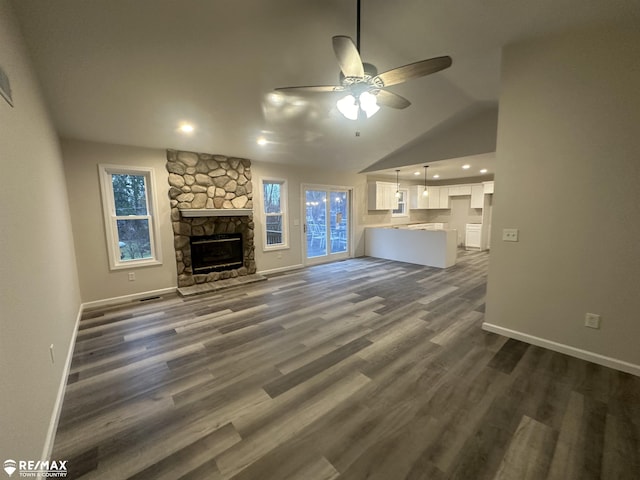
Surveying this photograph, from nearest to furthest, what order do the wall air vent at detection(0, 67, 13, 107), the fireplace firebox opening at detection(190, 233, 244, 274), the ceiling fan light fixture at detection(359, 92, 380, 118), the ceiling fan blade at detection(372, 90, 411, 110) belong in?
the wall air vent at detection(0, 67, 13, 107), the ceiling fan light fixture at detection(359, 92, 380, 118), the ceiling fan blade at detection(372, 90, 411, 110), the fireplace firebox opening at detection(190, 233, 244, 274)

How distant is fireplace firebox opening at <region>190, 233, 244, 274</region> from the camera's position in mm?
4758

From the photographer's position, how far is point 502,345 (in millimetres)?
2652

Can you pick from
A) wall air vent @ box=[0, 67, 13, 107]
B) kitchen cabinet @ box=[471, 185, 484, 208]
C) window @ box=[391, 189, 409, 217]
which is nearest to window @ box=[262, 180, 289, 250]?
wall air vent @ box=[0, 67, 13, 107]

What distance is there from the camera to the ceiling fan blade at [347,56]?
5.43ft

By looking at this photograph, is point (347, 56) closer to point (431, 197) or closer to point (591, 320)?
point (591, 320)

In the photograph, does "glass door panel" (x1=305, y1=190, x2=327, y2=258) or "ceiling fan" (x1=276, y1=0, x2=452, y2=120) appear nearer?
"ceiling fan" (x1=276, y1=0, x2=452, y2=120)

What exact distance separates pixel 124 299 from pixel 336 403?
12.7ft

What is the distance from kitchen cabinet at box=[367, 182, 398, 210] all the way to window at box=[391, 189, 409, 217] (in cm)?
90

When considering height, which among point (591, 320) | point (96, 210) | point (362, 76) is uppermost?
point (362, 76)

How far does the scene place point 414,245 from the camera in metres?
6.39

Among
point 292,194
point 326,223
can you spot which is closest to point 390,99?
point 292,194

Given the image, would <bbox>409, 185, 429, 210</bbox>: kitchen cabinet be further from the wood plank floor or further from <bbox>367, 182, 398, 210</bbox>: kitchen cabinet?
the wood plank floor

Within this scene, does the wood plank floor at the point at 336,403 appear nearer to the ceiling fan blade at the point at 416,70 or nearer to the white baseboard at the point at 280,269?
the white baseboard at the point at 280,269

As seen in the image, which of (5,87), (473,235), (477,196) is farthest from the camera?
(473,235)
